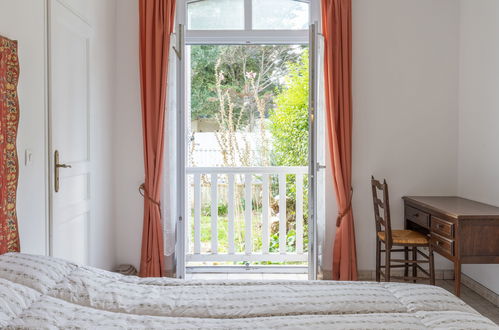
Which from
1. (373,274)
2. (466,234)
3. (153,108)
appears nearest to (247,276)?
(373,274)

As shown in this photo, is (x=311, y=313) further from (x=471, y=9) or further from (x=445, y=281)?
(x=471, y=9)

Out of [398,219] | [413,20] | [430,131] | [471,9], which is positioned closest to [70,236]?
[398,219]

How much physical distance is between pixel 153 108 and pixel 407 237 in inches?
89.9

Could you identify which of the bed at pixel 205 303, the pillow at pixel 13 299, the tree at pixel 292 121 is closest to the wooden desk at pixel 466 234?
the bed at pixel 205 303

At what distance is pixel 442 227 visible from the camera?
301 cm

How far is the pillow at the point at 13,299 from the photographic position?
1250mm

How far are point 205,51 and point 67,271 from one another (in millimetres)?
2928

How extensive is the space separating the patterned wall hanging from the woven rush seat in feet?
8.28

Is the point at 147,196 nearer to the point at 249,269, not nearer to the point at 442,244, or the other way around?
the point at 249,269

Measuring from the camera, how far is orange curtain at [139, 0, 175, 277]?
3676mm

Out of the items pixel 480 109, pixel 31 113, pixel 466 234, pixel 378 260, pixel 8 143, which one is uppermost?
pixel 480 109

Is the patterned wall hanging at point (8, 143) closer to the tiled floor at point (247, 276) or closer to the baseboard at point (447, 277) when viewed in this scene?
the tiled floor at point (247, 276)

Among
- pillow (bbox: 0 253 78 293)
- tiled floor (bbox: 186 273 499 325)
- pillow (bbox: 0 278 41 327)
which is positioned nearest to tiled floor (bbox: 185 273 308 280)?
tiled floor (bbox: 186 273 499 325)

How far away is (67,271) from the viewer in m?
1.67
